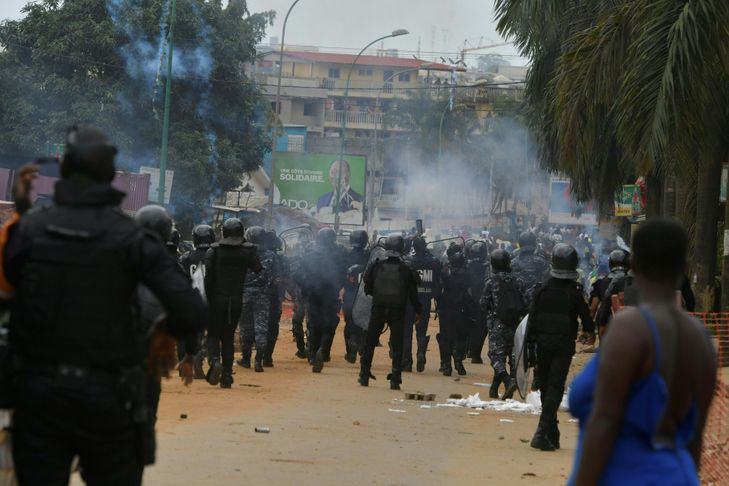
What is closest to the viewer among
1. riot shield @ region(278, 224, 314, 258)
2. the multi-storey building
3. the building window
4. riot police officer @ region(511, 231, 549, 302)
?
riot police officer @ region(511, 231, 549, 302)

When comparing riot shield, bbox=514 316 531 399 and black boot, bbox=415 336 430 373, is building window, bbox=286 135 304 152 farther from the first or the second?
riot shield, bbox=514 316 531 399

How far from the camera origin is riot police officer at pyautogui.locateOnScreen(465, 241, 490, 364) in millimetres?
20531

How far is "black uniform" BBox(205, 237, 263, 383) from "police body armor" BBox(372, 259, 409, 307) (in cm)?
193

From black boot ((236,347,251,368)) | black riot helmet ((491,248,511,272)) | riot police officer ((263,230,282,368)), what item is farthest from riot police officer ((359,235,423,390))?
black boot ((236,347,251,368))

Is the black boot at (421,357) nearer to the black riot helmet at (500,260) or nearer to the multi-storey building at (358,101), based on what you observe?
the black riot helmet at (500,260)

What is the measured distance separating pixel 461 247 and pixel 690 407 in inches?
656

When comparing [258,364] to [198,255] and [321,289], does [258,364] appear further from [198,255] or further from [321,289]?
[198,255]

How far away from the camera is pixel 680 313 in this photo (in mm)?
4352

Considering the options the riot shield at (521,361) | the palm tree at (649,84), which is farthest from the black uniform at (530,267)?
the riot shield at (521,361)

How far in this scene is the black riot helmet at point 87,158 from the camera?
195 inches

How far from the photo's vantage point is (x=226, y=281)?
15.5 metres

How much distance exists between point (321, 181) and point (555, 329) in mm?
42407

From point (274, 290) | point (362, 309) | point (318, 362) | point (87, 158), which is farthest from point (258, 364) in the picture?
point (87, 158)

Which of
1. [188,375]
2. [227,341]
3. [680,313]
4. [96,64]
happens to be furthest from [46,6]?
[680,313]
